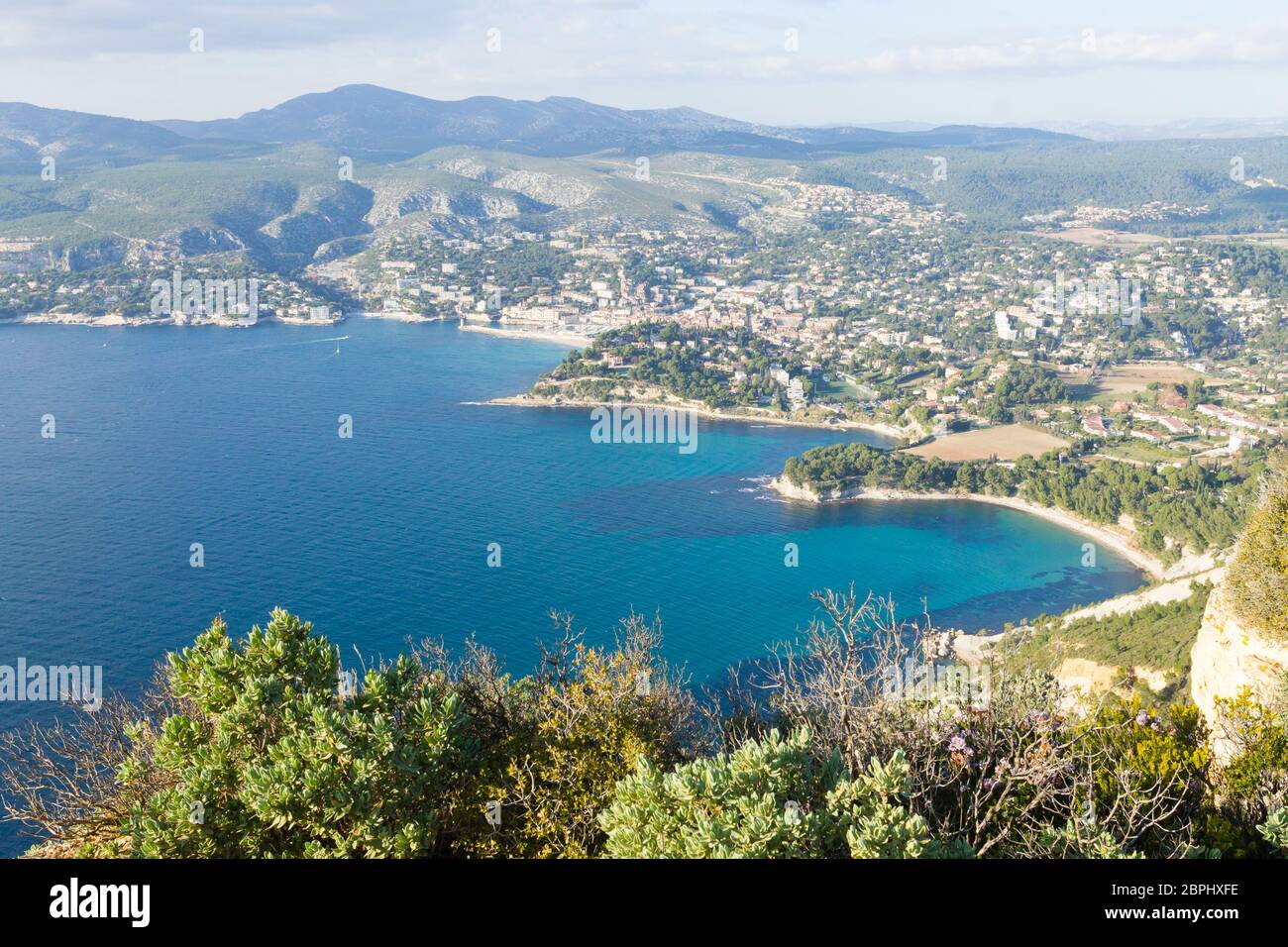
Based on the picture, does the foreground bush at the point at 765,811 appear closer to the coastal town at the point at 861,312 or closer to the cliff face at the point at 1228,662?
the cliff face at the point at 1228,662

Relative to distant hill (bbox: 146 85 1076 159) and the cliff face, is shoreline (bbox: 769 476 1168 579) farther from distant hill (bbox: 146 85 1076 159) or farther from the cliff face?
distant hill (bbox: 146 85 1076 159)

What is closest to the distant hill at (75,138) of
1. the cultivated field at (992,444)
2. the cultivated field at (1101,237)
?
the cultivated field at (1101,237)

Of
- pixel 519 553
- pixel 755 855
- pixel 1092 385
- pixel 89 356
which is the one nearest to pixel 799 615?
pixel 519 553

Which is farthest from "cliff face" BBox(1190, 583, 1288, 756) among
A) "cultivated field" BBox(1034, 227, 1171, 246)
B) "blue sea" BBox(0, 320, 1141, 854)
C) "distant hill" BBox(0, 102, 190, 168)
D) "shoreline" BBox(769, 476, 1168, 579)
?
"distant hill" BBox(0, 102, 190, 168)

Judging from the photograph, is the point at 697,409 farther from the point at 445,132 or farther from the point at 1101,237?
the point at 445,132

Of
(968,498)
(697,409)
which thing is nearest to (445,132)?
(697,409)

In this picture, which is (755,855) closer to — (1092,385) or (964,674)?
(964,674)

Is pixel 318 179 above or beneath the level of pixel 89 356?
above
